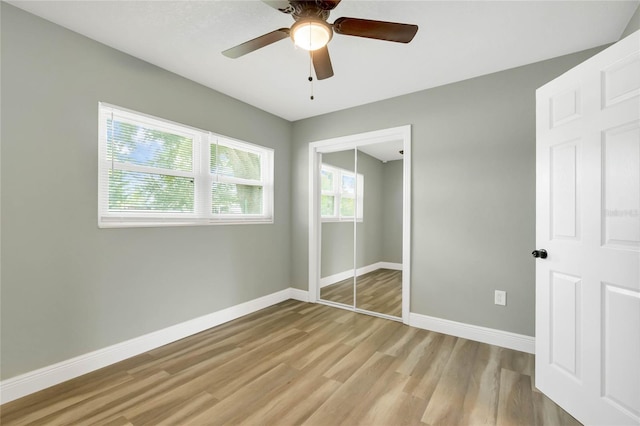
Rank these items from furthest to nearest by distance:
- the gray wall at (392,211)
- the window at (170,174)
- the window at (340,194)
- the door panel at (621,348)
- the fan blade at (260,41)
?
the window at (340,194), the gray wall at (392,211), the window at (170,174), the fan blade at (260,41), the door panel at (621,348)

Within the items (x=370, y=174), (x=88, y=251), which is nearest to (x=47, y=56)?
(x=88, y=251)

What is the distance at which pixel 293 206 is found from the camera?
→ 4141mm

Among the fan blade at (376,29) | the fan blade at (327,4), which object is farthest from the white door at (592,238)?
the fan blade at (327,4)

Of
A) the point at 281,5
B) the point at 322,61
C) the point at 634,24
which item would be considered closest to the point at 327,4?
the point at 281,5

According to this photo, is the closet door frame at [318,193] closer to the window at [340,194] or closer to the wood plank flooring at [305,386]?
the window at [340,194]

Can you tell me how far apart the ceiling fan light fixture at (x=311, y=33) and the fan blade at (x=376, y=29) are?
0.22ft

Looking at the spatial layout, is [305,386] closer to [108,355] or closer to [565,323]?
[108,355]

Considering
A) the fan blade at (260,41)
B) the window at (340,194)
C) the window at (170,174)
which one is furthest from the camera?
the window at (340,194)

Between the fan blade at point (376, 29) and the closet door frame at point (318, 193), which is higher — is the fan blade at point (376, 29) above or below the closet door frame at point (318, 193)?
above

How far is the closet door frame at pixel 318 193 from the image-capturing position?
124 inches

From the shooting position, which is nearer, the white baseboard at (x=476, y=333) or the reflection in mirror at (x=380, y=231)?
the white baseboard at (x=476, y=333)

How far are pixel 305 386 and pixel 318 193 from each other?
2.54 meters

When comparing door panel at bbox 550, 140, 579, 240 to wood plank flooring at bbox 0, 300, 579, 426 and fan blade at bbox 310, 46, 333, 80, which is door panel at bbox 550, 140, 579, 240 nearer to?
wood plank flooring at bbox 0, 300, 579, 426

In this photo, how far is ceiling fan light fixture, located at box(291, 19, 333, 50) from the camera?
1529 mm
